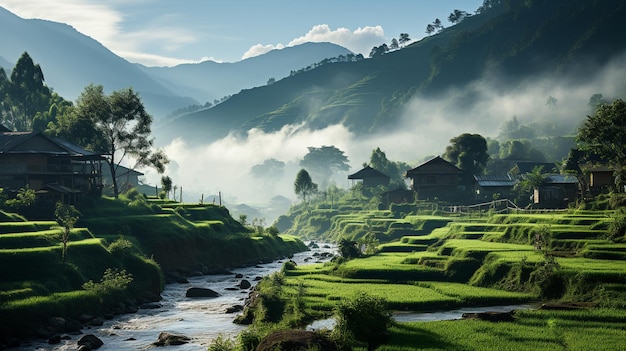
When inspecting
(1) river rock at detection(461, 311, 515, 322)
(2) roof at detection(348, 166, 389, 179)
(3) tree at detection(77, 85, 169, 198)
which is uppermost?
(3) tree at detection(77, 85, 169, 198)

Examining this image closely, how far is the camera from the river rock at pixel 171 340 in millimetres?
39181

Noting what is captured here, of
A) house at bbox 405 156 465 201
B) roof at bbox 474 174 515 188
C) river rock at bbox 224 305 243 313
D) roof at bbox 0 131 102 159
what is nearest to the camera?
river rock at bbox 224 305 243 313

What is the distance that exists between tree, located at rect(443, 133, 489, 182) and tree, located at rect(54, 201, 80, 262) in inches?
3032

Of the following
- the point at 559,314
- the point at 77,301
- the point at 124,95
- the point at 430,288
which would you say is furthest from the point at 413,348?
the point at 124,95

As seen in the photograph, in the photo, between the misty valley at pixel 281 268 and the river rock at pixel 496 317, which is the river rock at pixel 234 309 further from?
the river rock at pixel 496 317

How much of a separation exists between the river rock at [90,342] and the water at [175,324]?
1.31ft

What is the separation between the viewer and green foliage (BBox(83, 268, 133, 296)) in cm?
5050

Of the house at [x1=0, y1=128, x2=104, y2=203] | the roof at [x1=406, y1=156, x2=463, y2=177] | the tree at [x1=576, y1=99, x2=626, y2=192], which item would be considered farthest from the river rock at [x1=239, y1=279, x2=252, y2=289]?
the roof at [x1=406, y1=156, x2=463, y2=177]

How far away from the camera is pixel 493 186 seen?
11631 cm

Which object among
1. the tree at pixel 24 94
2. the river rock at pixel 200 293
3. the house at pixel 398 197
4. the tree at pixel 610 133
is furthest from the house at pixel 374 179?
the river rock at pixel 200 293

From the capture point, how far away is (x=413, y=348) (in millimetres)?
30781

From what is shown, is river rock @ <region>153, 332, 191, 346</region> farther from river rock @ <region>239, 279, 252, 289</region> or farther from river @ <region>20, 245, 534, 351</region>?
river rock @ <region>239, 279, 252, 289</region>

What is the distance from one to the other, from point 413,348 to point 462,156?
98.3 m

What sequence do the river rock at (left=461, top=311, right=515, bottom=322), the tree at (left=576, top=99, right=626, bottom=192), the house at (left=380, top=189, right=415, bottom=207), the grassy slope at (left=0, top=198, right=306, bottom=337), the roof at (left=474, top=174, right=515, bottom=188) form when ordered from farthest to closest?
the house at (left=380, top=189, right=415, bottom=207)
the roof at (left=474, top=174, right=515, bottom=188)
the tree at (left=576, top=99, right=626, bottom=192)
the grassy slope at (left=0, top=198, right=306, bottom=337)
the river rock at (left=461, top=311, right=515, bottom=322)
